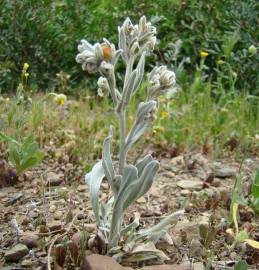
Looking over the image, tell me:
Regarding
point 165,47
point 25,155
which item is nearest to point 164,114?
point 25,155

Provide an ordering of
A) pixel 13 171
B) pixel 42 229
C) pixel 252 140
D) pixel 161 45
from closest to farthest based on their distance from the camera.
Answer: pixel 42 229 → pixel 13 171 → pixel 252 140 → pixel 161 45

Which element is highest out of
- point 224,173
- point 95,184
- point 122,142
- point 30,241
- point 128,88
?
point 128,88

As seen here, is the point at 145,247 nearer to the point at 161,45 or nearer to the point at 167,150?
the point at 167,150

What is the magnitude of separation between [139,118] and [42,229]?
2.13ft

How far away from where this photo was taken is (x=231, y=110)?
4.85 m

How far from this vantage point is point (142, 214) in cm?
283

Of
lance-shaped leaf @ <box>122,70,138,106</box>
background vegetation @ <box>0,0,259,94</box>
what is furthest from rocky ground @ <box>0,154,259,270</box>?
background vegetation @ <box>0,0,259,94</box>

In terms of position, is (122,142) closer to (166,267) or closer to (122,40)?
(122,40)

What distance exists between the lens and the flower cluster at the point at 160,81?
218 cm

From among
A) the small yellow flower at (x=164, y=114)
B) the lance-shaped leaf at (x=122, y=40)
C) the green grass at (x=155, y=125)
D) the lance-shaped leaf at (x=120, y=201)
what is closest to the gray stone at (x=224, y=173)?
the green grass at (x=155, y=125)

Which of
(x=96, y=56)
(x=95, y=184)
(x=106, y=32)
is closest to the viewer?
(x=96, y=56)

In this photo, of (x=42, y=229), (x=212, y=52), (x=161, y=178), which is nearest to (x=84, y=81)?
(x=212, y=52)

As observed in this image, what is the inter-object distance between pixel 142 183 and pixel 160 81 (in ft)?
1.28

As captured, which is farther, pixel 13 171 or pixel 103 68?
pixel 13 171
